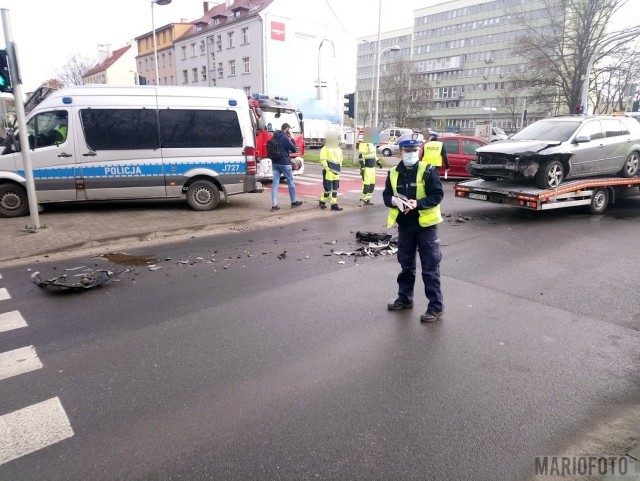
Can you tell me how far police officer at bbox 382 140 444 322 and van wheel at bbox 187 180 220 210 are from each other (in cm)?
642

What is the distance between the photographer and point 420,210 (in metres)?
4.55

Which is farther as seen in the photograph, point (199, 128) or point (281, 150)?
point (281, 150)

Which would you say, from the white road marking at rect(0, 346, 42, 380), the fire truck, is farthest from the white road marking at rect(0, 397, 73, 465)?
Result: the fire truck

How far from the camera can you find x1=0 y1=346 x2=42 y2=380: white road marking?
3.61 meters

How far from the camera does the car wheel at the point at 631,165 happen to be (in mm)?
10992

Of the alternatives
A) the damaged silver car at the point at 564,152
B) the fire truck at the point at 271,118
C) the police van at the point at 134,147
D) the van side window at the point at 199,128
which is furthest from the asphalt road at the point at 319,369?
the fire truck at the point at 271,118

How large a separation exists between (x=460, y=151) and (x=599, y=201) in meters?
6.74

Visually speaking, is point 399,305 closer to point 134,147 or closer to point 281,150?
point 281,150

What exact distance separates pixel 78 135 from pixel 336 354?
8.12 metres

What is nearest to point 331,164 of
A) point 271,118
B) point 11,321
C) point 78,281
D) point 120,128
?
point 120,128

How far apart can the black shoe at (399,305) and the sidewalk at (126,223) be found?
475 cm

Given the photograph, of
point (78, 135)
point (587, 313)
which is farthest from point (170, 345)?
point (78, 135)

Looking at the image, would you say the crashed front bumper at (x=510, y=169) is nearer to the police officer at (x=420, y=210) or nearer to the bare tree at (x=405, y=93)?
the police officer at (x=420, y=210)

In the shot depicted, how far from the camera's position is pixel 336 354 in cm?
388
